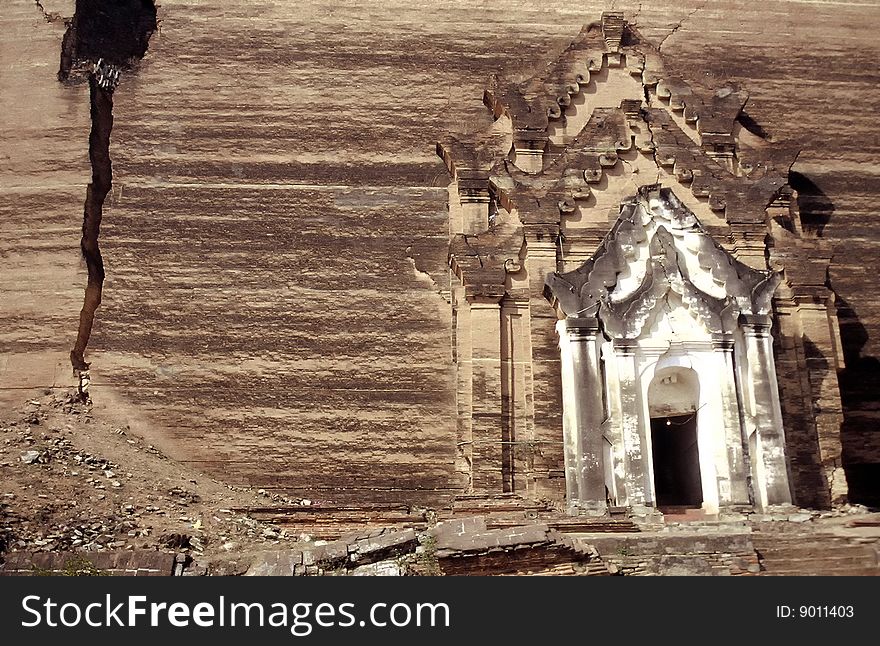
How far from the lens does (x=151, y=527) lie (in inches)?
634

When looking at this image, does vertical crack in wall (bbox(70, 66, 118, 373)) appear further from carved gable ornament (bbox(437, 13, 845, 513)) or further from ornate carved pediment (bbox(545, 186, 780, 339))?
ornate carved pediment (bbox(545, 186, 780, 339))

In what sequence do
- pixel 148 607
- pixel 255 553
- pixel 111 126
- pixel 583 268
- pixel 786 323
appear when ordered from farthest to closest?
1. pixel 111 126
2. pixel 786 323
3. pixel 583 268
4. pixel 255 553
5. pixel 148 607

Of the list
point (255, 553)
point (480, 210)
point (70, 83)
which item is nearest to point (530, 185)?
point (480, 210)

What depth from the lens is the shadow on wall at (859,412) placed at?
20.0m

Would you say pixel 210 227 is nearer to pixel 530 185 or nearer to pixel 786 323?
pixel 530 185

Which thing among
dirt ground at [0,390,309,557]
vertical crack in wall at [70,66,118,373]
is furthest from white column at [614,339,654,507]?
vertical crack in wall at [70,66,118,373]

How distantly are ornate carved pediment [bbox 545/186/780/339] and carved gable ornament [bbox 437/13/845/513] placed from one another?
A: 0.10 ft

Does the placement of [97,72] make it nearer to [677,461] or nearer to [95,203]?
[95,203]

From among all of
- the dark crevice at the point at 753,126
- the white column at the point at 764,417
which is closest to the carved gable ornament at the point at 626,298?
the white column at the point at 764,417

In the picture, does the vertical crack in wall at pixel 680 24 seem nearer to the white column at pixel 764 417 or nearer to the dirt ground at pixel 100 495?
the white column at pixel 764 417

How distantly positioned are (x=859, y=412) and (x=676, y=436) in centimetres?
420

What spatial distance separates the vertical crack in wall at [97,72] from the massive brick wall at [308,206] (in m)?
0.25

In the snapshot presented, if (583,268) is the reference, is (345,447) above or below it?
below

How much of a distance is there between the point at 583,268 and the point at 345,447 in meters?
5.62
